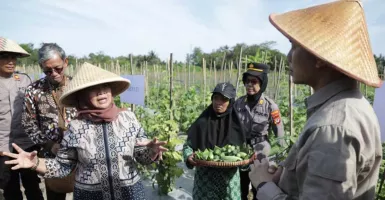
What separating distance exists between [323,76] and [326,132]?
26 centimetres

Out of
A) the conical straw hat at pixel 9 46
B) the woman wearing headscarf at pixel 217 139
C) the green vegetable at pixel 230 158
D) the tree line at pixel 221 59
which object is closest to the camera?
the green vegetable at pixel 230 158

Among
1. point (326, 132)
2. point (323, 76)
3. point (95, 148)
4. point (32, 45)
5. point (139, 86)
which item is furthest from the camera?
point (32, 45)

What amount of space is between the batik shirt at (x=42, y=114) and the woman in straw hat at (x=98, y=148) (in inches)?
27.3

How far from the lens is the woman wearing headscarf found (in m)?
2.67

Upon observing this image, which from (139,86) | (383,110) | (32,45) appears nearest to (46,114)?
(139,86)

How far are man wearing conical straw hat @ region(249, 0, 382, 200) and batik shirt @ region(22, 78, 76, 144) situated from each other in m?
2.15

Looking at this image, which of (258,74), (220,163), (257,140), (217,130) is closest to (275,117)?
(257,140)

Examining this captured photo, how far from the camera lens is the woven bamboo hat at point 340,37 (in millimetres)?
956

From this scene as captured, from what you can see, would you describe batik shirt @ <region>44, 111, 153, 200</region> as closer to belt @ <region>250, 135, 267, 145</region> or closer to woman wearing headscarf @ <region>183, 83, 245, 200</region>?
woman wearing headscarf @ <region>183, 83, 245, 200</region>

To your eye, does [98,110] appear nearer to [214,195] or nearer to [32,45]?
[214,195]

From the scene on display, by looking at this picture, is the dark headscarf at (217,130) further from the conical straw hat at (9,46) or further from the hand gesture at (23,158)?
the conical straw hat at (9,46)

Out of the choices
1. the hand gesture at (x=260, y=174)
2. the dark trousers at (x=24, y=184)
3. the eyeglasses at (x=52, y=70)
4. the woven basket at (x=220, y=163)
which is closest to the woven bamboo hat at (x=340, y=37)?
the hand gesture at (x=260, y=174)

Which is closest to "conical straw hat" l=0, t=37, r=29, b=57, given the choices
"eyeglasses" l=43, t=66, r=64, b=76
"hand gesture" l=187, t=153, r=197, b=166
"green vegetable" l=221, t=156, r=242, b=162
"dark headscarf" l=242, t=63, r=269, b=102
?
"eyeglasses" l=43, t=66, r=64, b=76

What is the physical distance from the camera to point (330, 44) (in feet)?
3.16
